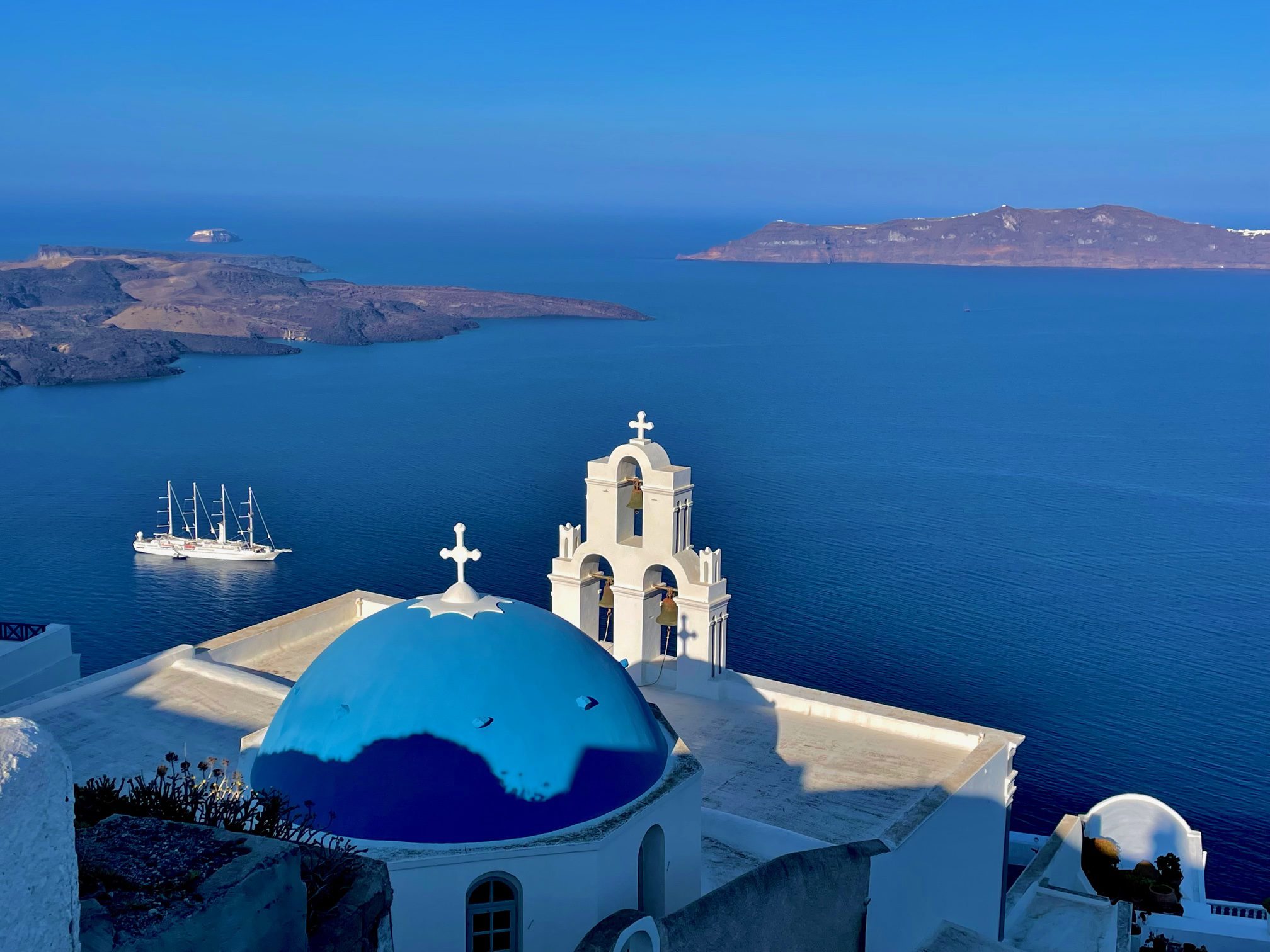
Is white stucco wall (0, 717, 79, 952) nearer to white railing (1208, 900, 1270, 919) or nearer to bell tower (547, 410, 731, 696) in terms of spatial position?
bell tower (547, 410, 731, 696)

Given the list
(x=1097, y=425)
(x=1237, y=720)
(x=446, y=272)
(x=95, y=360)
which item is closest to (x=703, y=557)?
(x=1237, y=720)

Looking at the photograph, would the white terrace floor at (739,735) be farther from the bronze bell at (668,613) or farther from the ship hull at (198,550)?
the ship hull at (198,550)

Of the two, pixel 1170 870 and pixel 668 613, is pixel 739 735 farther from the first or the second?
pixel 1170 870

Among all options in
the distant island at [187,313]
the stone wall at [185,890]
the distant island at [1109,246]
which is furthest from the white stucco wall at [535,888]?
the distant island at [1109,246]

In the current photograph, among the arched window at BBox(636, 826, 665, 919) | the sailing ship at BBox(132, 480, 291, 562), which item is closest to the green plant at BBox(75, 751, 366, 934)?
the arched window at BBox(636, 826, 665, 919)

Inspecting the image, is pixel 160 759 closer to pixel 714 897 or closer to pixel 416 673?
pixel 416 673
